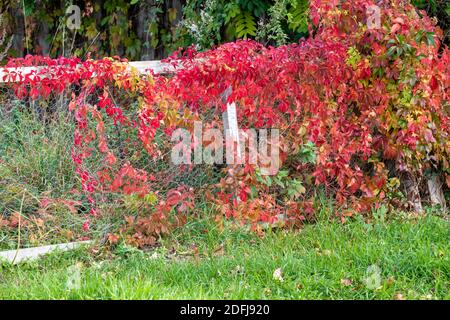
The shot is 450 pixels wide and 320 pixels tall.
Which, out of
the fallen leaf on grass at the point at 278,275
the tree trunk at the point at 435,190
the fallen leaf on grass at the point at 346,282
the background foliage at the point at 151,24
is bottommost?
the fallen leaf on grass at the point at 346,282

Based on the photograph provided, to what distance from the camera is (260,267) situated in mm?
4551

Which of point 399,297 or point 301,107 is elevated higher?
point 301,107

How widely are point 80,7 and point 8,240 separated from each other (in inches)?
196

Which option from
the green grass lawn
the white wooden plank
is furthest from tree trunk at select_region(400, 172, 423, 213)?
the white wooden plank

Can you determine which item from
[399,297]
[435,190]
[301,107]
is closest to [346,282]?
[399,297]

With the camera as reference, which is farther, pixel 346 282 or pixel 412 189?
pixel 412 189

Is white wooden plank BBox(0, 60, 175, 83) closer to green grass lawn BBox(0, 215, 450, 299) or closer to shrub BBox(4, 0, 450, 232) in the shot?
shrub BBox(4, 0, 450, 232)

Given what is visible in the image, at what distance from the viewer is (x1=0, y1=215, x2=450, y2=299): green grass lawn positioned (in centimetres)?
414

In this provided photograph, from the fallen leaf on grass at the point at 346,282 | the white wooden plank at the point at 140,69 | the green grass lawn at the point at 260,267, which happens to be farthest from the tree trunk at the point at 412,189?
the white wooden plank at the point at 140,69

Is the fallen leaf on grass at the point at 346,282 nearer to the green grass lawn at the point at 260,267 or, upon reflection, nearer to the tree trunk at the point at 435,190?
the green grass lawn at the point at 260,267

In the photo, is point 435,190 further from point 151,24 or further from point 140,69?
point 151,24

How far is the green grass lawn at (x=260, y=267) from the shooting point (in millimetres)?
4145

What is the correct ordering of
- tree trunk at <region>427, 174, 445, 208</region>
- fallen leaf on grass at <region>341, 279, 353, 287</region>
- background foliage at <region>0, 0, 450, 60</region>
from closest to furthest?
fallen leaf on grass at <region>341, 279, 353, 287</region>, tree trunk at <region>427, 174, 445, 208</region>, background foliage at <region>0, 0, 450, 60</region>

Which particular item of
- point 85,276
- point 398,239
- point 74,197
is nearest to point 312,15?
point 398,239
